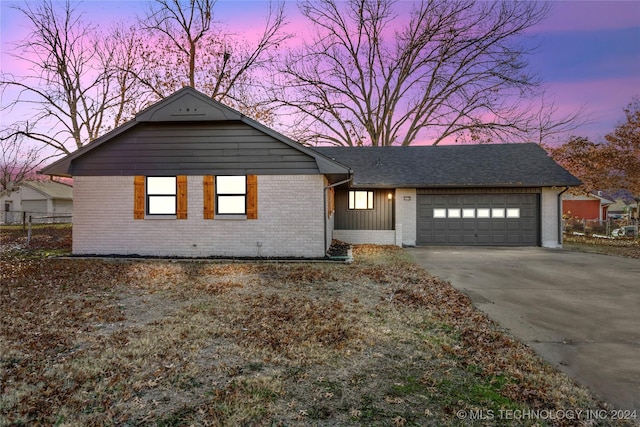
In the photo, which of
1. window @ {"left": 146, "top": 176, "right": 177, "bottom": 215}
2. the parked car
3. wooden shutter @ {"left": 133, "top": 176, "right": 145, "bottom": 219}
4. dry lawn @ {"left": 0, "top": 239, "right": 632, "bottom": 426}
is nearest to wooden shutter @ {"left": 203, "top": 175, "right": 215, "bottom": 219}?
window @ {"left": 146, "top": 176, "right": 177, "bottom": 215}

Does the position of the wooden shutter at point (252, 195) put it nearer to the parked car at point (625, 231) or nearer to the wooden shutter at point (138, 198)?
the wooden shutter at point (138, 198)

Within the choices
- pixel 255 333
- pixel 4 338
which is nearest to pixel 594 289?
pixel 255 333

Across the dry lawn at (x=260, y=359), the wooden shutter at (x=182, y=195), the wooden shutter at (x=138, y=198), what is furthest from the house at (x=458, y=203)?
the dry lawn at (x=260, y=359)

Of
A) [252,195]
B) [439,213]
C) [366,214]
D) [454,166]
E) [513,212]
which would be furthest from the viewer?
[454,166]

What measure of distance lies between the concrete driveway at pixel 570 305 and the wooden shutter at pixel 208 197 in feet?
23.8

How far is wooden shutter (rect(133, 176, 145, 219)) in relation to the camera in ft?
37.0

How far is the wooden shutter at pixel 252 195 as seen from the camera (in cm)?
1103

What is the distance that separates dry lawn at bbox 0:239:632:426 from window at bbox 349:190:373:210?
9426 mm

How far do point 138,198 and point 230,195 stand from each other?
3.16 m

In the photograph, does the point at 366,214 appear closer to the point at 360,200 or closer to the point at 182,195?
the point at 360,200

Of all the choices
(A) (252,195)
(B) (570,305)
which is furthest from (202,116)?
(B) (570,305)

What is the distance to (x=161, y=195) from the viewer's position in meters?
11.5

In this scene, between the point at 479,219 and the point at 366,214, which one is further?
the point at 366,214

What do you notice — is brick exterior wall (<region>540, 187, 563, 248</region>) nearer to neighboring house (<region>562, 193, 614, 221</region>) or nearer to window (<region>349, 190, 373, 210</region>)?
window (<region>349, 190, 373, 210</region>)
